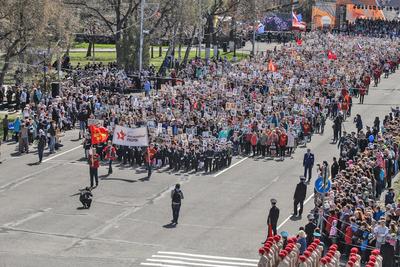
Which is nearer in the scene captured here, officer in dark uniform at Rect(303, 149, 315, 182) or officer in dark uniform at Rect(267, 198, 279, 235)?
officer in dark uniform at Rect(267, 198, 279, 235)

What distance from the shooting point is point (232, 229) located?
29.8 m

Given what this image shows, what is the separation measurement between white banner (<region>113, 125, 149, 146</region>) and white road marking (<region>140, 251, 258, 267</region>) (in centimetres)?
1139

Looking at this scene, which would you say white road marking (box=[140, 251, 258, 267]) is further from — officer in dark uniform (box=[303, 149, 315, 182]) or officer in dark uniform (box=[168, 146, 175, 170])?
officer in dark uniform (box=[168, 146, 175, 170])

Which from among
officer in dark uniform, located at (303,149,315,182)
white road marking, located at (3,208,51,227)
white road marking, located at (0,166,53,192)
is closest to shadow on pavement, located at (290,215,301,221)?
officer in dark uniform, located at (303,149,315,182)

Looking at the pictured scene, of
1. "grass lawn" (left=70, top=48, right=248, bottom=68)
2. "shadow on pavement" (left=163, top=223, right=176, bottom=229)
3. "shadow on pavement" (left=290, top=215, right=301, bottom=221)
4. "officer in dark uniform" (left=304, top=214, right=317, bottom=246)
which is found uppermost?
"grass lawn" (left=70, top=48, right=248, bottom=68)

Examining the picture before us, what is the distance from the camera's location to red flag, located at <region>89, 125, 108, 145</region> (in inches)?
1534

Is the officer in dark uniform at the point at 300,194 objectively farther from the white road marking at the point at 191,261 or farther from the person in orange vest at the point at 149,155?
the person in orange vest at the point at 149,155

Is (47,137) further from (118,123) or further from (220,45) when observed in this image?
(220,45)

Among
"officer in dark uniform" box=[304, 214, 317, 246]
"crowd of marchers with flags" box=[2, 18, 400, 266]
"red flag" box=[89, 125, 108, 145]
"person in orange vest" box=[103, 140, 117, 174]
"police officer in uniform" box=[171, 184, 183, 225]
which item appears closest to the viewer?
"officer in dark uniform" box=[304, 214, 317, 246]

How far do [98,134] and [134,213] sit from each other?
8.16 m

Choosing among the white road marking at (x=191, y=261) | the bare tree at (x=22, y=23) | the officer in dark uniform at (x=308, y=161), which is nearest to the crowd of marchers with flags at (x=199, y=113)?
the bare tree at (x=22, y=23)

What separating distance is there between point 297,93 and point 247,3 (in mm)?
29279

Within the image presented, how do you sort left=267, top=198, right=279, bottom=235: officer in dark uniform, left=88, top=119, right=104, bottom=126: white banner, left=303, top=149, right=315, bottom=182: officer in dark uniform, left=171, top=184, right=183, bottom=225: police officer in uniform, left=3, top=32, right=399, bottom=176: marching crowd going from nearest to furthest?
left=267, top=198, right=279, bottom=235: officer in dark uniform → left=171, top=184, right=183, bottom=225: police officer in uniform → left=303, top=149, right=315, bottom=182: officer in dark uniform → left=3, top=32, right=399, bottom=176: marching crowd → left=88, top=119, right=104, bottom=126: white banner

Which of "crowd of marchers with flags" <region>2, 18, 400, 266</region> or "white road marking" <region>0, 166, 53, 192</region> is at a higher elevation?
"crowd of marchers with flags" <region>2, 18, 400, 266</region>
